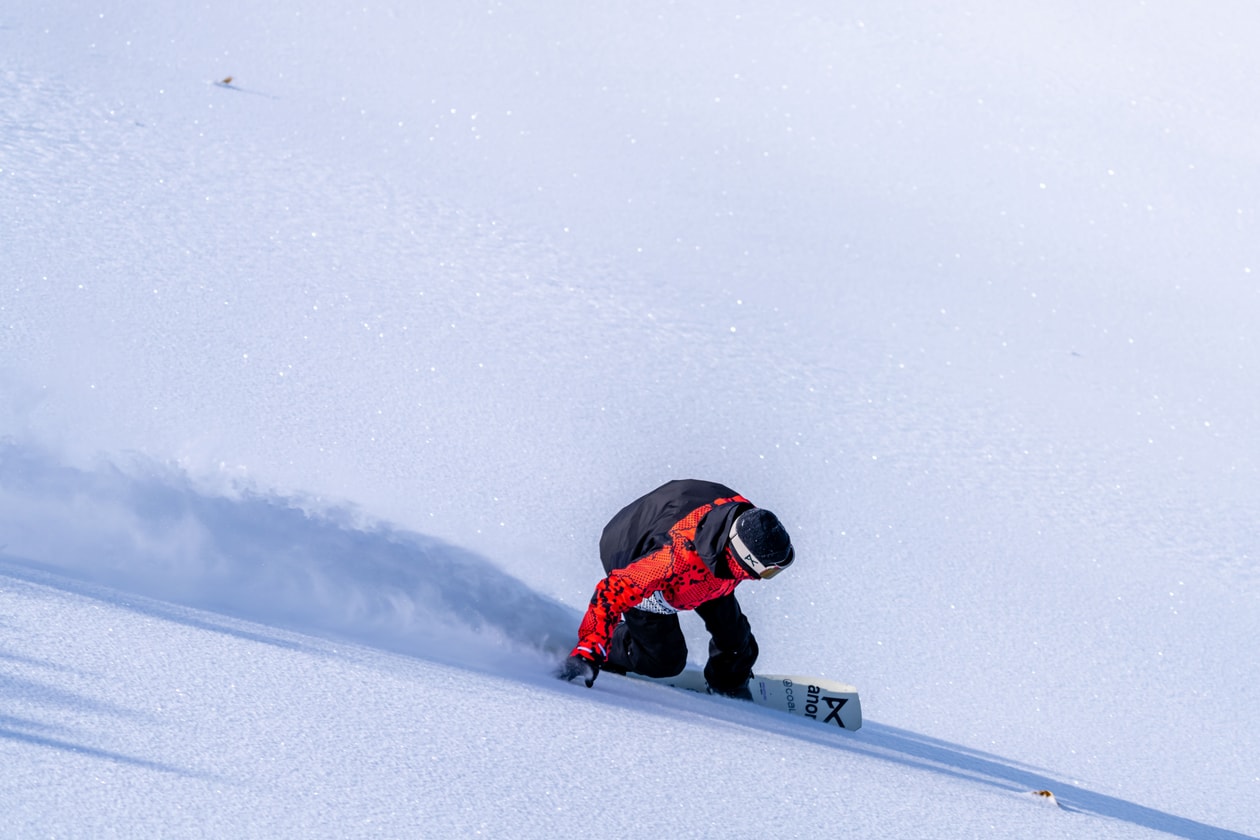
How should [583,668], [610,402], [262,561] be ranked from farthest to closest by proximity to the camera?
[610,402] < [262,561] < [583,668]

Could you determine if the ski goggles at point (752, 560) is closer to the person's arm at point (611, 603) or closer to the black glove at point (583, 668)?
the person's arm at point (611, 603)

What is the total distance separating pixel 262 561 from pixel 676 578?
1.60m

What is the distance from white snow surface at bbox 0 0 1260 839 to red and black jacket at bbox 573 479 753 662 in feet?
0.84

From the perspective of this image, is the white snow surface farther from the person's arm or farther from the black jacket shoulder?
the black jacket shoulder

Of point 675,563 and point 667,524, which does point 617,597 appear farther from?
point 667,524

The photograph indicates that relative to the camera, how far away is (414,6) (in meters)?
14.0

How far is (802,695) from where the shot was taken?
480cm

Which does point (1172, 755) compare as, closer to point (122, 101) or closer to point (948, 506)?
point (948, 506)

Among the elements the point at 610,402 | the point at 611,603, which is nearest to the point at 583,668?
the point at 611,603

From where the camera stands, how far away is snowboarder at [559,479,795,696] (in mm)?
3803

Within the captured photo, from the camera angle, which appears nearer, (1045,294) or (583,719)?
(583,719)

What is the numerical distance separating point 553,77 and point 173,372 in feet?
22.9

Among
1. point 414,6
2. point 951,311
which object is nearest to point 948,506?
point 951,311

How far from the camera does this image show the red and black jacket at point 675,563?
3.91 metres
